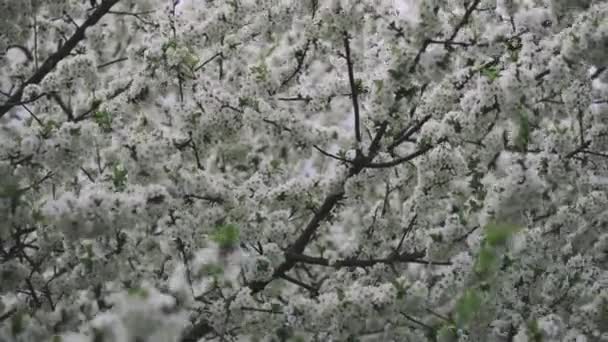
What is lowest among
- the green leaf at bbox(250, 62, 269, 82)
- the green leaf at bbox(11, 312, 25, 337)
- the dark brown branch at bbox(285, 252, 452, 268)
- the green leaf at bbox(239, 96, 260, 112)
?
the green leaf at bbox(11, 312, 25, 337)

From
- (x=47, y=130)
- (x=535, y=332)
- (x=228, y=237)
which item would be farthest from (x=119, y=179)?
(x=535, y=332)

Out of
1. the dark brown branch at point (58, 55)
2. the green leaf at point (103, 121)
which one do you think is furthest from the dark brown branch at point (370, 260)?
the dark brown branch at point (58, 55)

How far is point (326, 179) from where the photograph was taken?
6152 millimetres

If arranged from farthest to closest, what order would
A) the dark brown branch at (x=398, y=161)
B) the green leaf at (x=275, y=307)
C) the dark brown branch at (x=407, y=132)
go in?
the dark brown branch at (x=407, y=132) < the dark brown branch at (x=398, y=161) < the green leaf at (x=275, y=307)

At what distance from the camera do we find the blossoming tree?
5109mm

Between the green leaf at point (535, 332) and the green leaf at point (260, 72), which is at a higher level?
the green leaf at point (260, 72)

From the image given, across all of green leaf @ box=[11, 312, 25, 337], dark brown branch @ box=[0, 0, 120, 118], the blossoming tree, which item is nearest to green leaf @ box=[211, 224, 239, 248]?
A: the blossoming tree

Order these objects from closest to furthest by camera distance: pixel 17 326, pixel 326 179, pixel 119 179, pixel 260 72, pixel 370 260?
pixel 17 326 < pixel 119 179 < pixel 370 260 < pixel 326 179 < pixel 260 72

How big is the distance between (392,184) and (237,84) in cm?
182

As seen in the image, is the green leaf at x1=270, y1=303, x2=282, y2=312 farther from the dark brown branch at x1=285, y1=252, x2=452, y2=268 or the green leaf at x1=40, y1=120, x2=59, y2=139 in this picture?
the green leaf at x1=40, y1=120, x2=59, y2=139

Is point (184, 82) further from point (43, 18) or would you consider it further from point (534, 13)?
point (534, 13)

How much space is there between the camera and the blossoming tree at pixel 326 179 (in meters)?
5.11

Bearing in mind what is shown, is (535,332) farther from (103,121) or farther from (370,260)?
(103,121)

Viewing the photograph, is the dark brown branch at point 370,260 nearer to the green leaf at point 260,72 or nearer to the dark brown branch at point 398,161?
the dark brown branch at point 398,161
